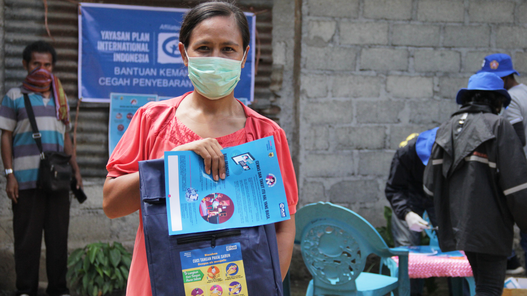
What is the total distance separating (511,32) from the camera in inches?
200

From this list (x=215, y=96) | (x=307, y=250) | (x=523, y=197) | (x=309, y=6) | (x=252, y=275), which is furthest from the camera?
(x=309, y=6)

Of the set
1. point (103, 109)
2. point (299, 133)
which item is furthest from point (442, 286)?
point (103, 109)

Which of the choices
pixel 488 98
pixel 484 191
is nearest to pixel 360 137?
pixel 488 98

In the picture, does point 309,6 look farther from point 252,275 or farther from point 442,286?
point 252,275

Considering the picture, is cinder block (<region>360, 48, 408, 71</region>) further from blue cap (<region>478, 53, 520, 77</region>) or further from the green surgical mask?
the green surgical mask

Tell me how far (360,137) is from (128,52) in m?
2.38

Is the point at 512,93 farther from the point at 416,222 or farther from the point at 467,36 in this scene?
the point at 416,222

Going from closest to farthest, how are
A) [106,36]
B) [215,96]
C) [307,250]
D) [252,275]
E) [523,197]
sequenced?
[252,275] < [215,96] < [523,197] < [307,250] < [106,36]

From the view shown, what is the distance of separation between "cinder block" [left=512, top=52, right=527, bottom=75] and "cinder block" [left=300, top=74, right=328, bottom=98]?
6.64ft

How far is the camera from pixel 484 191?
2.87 meters

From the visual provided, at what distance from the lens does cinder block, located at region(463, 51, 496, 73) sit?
16.5ft

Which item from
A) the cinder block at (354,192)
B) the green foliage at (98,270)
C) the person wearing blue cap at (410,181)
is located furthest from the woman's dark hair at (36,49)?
the person wearing blue cap at (410,181)

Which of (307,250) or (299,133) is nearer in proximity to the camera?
(307,250)

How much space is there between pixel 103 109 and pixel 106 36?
0.67 metres
